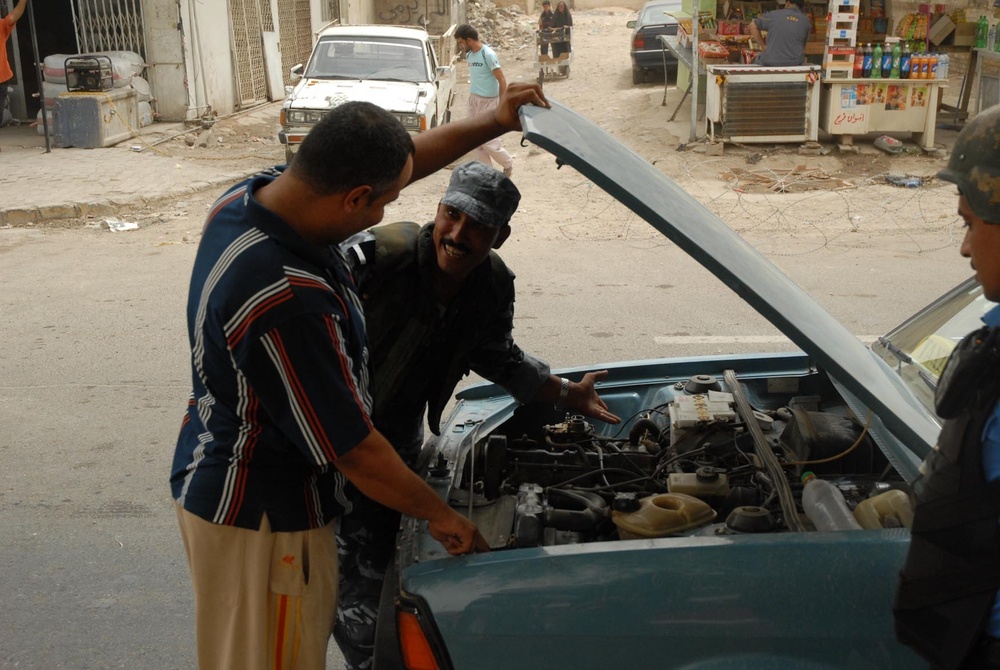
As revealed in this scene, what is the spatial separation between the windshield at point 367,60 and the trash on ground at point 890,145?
20.2 ft

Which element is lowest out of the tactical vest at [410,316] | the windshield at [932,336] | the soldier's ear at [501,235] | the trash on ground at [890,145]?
the trash on ground at [890,145]

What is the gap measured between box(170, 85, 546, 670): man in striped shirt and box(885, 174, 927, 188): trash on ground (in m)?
11.0

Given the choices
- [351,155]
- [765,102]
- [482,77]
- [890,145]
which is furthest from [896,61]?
[351,155]

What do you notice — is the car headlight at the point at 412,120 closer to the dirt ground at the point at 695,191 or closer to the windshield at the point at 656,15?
the dirt ground at the point at 695,191

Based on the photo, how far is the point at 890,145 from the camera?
43.2ft

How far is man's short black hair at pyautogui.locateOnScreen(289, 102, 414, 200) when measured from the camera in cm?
200

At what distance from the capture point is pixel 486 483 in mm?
2699

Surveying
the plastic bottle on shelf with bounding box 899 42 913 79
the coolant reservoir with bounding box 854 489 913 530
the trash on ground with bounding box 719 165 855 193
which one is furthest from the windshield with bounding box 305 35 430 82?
the coolant reservoir with bounding box 854 489 913 530

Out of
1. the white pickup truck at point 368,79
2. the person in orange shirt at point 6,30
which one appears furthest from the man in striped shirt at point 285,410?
the person in orange shirt at point 6,30

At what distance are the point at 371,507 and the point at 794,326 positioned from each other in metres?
1.20

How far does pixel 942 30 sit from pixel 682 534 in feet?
48.2

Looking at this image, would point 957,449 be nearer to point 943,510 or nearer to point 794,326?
point 943,510

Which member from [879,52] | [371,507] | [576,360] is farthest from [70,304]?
[879,52]

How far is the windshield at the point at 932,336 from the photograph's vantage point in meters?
2.99
